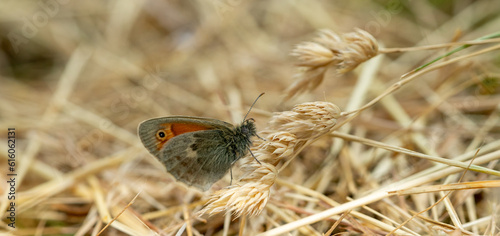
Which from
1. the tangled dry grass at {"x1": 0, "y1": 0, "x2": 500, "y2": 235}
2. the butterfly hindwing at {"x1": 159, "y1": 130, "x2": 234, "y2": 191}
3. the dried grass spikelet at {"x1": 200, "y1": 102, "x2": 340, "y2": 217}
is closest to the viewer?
the dried grass spikelet at {"x1": 200, "y1": 102, "x2": 340, "y2": 217}

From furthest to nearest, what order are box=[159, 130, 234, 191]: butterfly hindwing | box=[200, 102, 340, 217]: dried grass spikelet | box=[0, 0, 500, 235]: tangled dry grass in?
box=[159, 130, 234, 191]: butterfly hindwing, box=[0, 0, 500, 235]: tangled dry grass, box=[200, 102, 340, 217]: dried grass spikelet

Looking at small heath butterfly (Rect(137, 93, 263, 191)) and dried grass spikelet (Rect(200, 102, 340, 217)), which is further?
small heath butterfly (Rect(137, 93, 263, 191))

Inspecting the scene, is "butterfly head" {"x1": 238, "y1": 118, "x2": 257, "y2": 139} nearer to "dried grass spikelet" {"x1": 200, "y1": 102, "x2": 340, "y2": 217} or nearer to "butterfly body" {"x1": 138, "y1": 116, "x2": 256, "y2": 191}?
"butterfly body" {"x1": 138, "y1": 116, "x2": 256, "y2": 191}

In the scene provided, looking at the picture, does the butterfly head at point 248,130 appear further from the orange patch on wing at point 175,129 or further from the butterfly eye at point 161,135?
the butterfly eye at point 161,135

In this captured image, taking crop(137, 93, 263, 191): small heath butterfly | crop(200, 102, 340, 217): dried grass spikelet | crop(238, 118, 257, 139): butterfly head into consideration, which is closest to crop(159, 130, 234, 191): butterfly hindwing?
crop(137, 93, 263, 191): small heath butterfly

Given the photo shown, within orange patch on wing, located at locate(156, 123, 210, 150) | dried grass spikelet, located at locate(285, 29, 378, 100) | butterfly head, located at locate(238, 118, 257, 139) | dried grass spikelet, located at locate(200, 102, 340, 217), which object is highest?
dried grass spikelet, located at locate(285, 29, 378, 100)

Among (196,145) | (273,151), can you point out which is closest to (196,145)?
(196,145)

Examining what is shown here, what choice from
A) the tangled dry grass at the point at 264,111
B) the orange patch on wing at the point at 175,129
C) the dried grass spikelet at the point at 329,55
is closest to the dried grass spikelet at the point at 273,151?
the tangled dry grass at the point at 264,111
